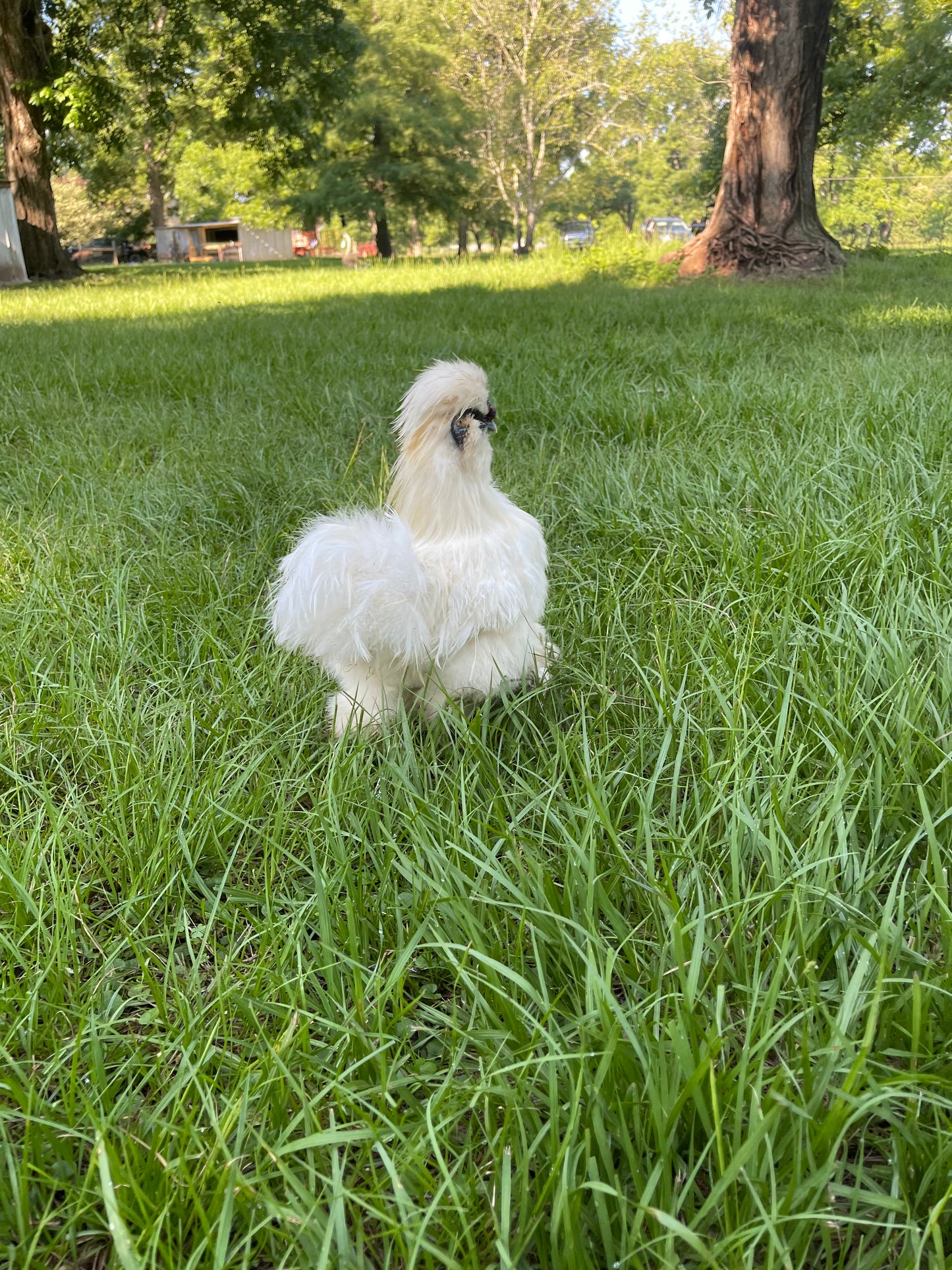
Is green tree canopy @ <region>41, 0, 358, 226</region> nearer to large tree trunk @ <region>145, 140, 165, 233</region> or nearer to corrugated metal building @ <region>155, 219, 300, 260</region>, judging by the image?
large tree trunk @ <region>145, 140, 165, 233</region>

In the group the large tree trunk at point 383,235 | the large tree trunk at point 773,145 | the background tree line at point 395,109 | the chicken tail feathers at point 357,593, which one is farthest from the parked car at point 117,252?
the chicken tail feathers at point 357,593

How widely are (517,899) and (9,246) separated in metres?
17.0

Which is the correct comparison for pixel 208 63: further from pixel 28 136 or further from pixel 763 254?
pixel 763 254

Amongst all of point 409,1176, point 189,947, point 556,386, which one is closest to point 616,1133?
point 409,1176

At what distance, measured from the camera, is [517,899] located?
1279 mm

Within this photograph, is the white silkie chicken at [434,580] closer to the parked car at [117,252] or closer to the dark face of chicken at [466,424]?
the dark face of chicken at [466,424]

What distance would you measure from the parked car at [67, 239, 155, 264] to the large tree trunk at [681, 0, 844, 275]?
1460 inches

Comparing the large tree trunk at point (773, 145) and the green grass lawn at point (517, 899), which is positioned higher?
the large tree trunk at point (773, 145)

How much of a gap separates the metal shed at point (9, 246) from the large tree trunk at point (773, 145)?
38.5 feet

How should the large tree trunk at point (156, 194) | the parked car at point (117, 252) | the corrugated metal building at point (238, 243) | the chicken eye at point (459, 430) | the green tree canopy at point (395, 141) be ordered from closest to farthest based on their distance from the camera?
the chicken eye at point (459, 430)
the green tree canopy at point (395, 141)
the large tree trunk at point (156, 194)
the parked car at point (117, 252)
the corrugated metal building at point (238, 243)

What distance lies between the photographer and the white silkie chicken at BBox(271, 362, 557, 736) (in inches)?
63.2

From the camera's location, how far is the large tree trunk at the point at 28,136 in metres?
14.0

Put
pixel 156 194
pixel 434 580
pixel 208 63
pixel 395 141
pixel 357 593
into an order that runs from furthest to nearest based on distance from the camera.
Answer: pixel 156 194
pixel 395 141
pixel 208 63
pixel 434 580
pixel 357 593

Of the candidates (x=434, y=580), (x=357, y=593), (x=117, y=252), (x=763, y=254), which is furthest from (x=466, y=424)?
(x=117, y=252)
